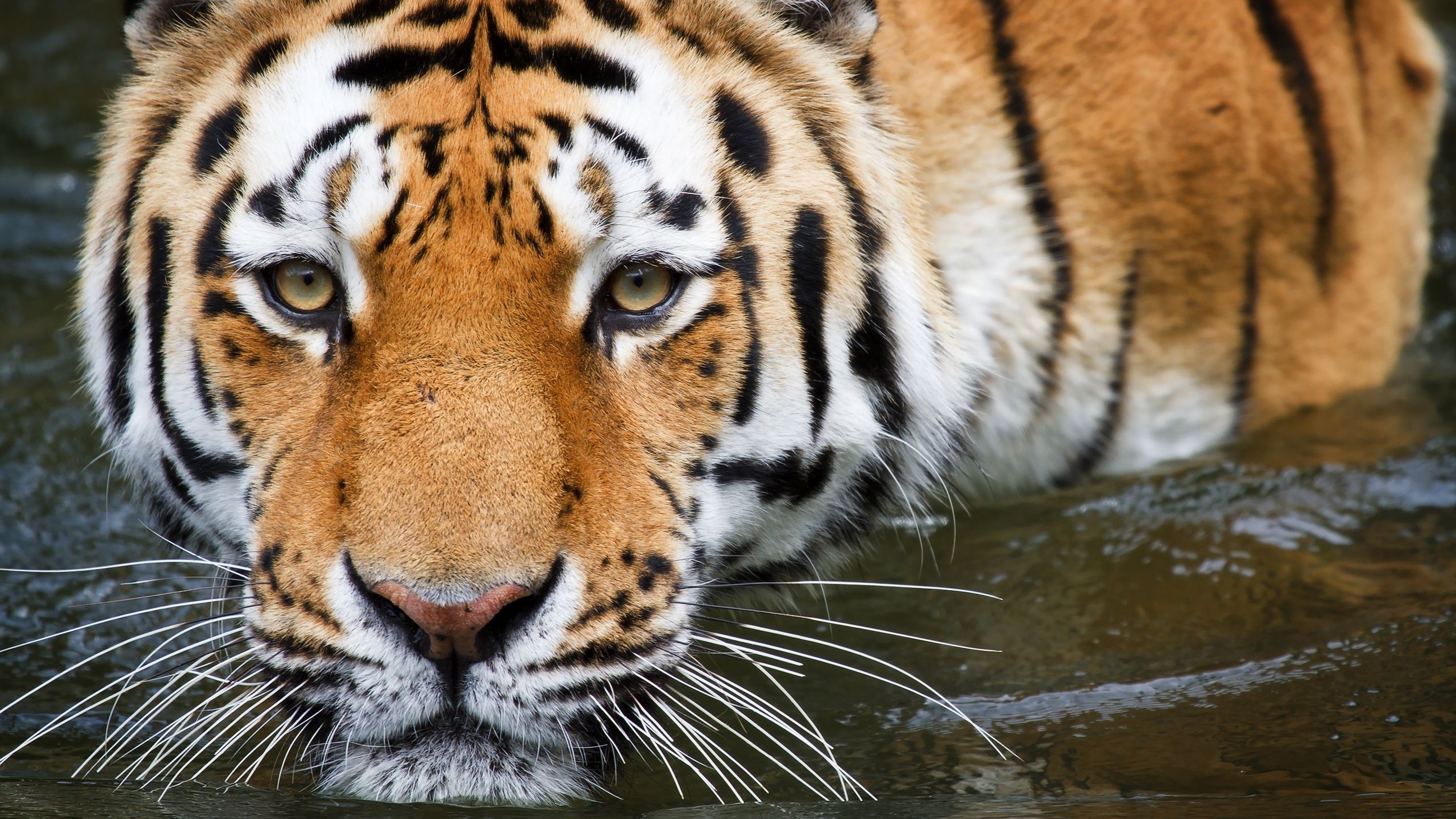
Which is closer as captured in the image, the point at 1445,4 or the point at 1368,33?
the point at 1368,33

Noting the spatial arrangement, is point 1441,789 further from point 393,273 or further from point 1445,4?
point 1445,4

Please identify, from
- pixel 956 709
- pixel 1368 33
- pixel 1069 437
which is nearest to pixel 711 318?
pixel 956 709

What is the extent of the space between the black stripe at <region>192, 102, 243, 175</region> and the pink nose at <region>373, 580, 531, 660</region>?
669mm

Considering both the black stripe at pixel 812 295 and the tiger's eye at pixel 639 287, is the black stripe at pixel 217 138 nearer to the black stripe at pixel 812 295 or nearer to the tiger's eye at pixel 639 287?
the tiger's eye at pixel 639 287

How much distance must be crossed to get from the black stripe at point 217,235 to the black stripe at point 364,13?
0.83 feet

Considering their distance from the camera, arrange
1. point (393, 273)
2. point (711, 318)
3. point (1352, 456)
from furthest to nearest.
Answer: point (1352, 456) → point (711, 318) → point (393, 273)

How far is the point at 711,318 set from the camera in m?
1.92

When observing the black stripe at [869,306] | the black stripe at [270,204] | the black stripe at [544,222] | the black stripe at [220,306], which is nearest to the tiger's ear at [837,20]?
the black stripe at [869,306]

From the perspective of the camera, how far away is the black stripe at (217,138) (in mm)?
1951

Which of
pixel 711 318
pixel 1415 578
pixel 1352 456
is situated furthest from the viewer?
pixel 1352 456

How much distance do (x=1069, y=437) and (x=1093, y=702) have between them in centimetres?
60

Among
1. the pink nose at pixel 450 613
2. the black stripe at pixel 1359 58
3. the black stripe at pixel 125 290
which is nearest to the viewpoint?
the pink nose at pixel 450 613

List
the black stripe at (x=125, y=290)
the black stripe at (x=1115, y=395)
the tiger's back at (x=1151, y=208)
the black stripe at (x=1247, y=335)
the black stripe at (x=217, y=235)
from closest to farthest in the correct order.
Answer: the black stripe at (x=217, y=235), the black stripe at (x=125, y=290), the tiger's back at (x=1151, y=208), the black stripe at (x=1115, y=395), the black stripe at (x=1247, y=335)

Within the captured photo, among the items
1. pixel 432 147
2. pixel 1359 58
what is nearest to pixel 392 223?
pixel 432 147
